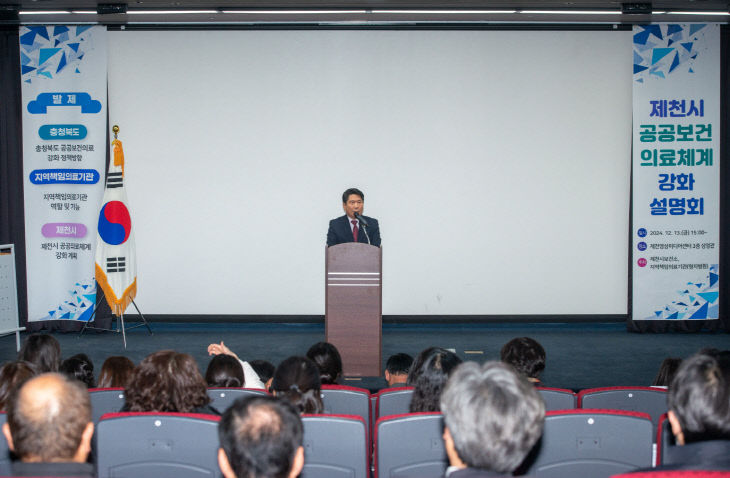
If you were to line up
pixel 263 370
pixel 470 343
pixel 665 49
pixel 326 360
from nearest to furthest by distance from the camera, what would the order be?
pixel 326 360 < pixel 263 370 < pixel 470 343 < pixel 665 49

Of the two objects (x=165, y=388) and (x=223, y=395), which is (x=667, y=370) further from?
(x=165, y=388)

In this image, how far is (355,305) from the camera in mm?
5258

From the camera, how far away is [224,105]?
795 centimetres

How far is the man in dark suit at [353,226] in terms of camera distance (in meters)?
5.89

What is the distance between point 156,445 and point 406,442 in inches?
30.5

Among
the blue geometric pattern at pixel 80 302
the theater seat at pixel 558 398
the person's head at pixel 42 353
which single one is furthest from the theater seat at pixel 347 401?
the blue geometric pattern at pixel 80 302

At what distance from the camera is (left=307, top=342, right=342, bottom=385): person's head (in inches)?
141

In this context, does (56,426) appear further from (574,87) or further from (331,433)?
(574,87)

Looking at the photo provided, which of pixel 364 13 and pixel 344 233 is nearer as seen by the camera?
pixel 344 233

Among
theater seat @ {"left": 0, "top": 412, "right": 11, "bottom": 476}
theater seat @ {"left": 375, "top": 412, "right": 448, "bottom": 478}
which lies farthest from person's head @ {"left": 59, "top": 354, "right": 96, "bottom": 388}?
theater seat @ {"left": 375, "top": 412, "right": 448, "bottom": 478}

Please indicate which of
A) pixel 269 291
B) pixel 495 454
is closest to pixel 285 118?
pixel 269 291

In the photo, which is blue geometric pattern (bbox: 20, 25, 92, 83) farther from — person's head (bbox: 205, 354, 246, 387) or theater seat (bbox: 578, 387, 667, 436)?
theater seat (bbox: 578, 387, 667, 436)

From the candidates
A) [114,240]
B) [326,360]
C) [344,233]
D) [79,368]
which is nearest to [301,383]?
[326,360]

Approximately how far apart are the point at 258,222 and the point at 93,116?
7.09ft
